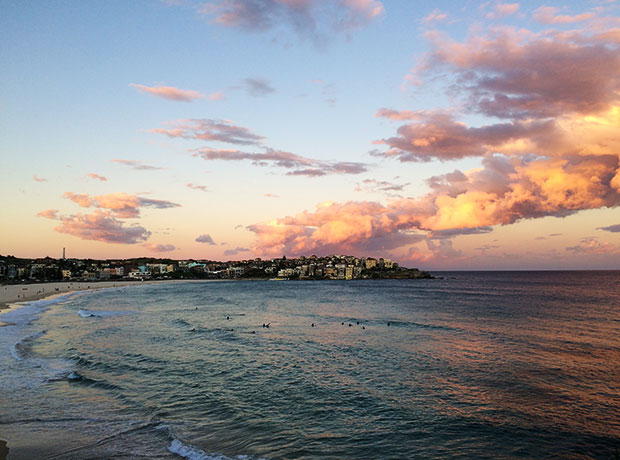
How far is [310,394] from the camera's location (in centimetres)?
2266

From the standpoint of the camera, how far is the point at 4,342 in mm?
36562

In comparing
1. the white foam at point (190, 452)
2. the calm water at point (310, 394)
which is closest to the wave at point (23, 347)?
the calm water at point (310, 394)

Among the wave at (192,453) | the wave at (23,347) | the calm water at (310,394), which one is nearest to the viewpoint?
the wave at (192,453)

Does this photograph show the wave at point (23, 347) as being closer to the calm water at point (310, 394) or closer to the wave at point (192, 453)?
the calm water at point (310, 394)

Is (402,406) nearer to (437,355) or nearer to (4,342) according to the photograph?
(437,355)

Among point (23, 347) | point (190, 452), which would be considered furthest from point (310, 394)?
point (23, 347)

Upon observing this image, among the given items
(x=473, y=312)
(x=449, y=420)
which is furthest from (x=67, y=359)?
(x=473, y=312)

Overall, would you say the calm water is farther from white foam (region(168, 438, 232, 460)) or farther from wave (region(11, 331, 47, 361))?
wave (region(11, 331, 47, 361))

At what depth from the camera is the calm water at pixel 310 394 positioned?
52.3 ft

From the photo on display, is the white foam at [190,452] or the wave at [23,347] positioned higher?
the white foam at [190,452]

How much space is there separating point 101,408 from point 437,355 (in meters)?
24.9

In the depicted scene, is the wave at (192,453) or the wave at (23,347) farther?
the wave at (23,347)

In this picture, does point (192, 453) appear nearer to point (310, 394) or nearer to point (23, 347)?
point (310, 394)

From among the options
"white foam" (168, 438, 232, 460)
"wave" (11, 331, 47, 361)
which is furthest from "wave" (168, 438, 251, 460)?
"wave" (11, 331, 47, 361)
